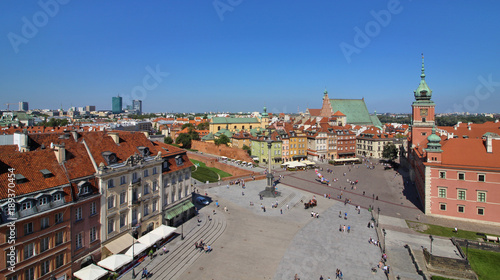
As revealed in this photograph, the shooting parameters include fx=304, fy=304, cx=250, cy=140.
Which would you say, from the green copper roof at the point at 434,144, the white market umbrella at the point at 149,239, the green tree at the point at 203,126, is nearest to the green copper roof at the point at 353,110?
the green tree at the point at 203,126

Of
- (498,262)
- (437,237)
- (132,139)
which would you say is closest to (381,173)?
(437,237)

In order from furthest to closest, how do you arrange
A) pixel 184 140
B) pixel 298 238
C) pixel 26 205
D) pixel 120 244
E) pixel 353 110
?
pixel 353 110, pixel 184 140, pixel 298 238, pixel 120 244, pixel 26 205

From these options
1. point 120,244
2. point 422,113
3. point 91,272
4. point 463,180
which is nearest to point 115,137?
point 120,244

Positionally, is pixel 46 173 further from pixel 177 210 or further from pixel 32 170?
pixel 177 210

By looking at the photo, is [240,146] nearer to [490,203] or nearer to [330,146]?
[330,146]

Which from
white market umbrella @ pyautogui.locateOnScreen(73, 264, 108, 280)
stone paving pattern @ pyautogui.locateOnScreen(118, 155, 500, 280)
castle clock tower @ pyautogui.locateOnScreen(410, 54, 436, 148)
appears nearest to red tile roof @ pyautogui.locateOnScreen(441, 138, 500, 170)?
stone paving pattern @ pyautogui.locateOnScreen(118, 155, 500, 280)
